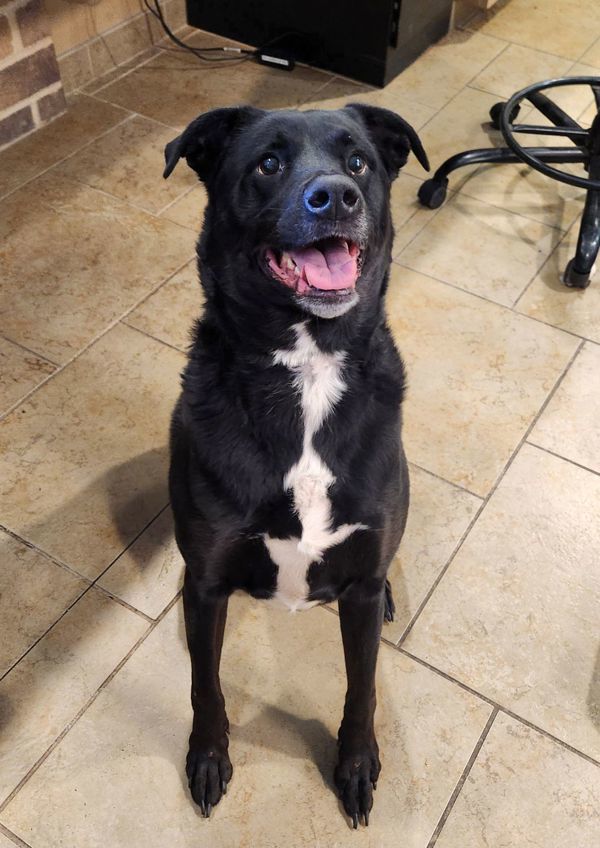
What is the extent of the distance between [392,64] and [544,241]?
107 centimetres

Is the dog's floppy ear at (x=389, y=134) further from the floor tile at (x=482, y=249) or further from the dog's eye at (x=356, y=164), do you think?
the floor tile at (x=482, y=249)

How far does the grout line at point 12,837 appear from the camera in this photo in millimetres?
1289

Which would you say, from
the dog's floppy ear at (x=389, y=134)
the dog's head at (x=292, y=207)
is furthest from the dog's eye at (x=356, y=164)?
the dog's floppy ear at (x=389, y=134)

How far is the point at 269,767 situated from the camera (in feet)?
4.56

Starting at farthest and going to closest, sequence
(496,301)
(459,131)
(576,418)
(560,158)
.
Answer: (459,131)
(560,158)
(496,301)
(576,418)

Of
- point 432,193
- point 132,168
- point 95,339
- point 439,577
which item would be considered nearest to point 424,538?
point 439,577

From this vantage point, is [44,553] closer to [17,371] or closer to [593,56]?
[17,371]

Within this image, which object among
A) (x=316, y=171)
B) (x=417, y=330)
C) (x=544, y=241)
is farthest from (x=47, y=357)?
(x=544, y=241)

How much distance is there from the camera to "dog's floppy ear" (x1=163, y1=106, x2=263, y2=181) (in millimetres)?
1135

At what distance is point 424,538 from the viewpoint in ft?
5.66

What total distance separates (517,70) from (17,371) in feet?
7.74

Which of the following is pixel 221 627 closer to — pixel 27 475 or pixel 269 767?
pixel 269 767

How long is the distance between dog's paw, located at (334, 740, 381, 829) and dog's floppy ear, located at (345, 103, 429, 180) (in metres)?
1.00

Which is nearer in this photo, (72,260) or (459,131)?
(72,260)
